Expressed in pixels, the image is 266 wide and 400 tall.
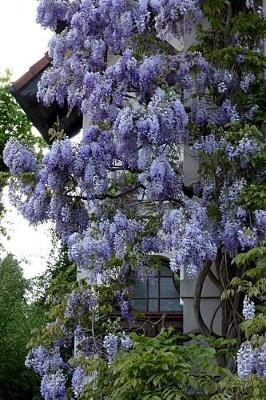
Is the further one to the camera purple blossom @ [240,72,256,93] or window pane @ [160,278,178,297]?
window pane @ [160,278,178,297]

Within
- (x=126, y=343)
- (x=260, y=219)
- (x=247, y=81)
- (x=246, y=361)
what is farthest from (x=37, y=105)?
(x=246, y=361)

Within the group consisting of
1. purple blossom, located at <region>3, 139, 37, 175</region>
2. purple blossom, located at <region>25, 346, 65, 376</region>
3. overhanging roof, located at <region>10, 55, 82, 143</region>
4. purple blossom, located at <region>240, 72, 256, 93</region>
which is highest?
overhanging roof, located at <region>10, 55, 82, 143</region>

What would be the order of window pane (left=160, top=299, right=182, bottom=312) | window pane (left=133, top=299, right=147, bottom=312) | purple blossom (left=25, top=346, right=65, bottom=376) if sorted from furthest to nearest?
window pane (left=160, top=299, right=182, bottom=312), window pane (left=133, top=299, right=147, bottom=312), purple blossom (left=25, top=346, right=65, bottom=376)

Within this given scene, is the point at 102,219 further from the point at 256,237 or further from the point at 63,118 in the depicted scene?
the point at 63,118

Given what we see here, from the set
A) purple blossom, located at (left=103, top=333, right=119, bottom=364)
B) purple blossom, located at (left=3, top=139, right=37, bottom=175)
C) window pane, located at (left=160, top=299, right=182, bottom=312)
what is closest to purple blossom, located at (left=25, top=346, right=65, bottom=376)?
purple blossom, located at (left=103, top=333, right=119, bottom=364)

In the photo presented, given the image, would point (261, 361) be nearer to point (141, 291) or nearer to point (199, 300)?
point (199, 300)

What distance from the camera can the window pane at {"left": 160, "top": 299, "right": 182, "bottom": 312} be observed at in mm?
11637

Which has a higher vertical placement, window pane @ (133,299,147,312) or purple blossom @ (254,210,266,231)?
purple blossom @ (254,210,266,231)

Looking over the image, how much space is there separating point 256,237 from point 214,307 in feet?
4.85

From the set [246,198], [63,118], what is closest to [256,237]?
[246,198]

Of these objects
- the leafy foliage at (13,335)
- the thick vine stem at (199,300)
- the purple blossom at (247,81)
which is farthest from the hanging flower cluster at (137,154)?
the leafy foliage at (13,335)

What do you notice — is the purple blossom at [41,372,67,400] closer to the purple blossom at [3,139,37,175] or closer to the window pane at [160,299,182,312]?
the purple blossom at [3,139,37,175]

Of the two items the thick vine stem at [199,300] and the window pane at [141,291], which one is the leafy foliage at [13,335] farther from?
the thick vine stem at [199,300]

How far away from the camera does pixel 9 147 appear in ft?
25.9
